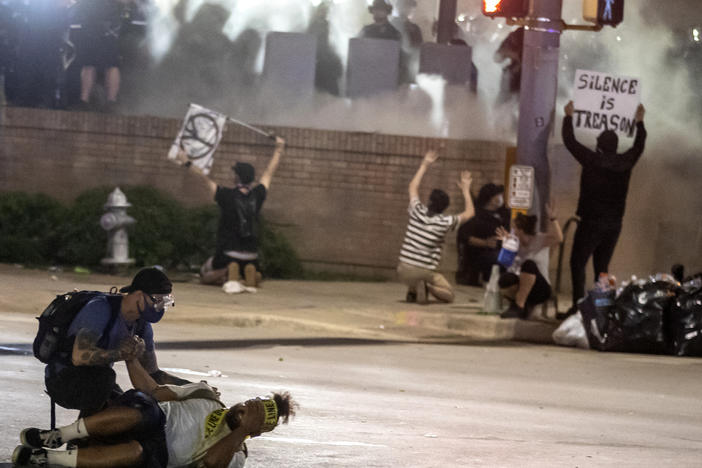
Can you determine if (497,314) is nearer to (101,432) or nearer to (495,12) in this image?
(495,12)

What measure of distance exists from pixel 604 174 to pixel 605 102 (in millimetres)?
804

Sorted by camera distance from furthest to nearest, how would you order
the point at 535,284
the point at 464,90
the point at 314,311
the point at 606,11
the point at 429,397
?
the point at 464,90 < the point at 314,311 < the point at 535,284 < the point at 606,11 < the point at 429,397

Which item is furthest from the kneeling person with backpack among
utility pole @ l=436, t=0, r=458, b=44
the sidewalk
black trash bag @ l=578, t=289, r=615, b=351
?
utility pole @ l=436, t=0, r=458, b=44

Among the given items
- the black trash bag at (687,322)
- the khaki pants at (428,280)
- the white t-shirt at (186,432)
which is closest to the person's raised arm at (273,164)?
the khaki pants at (428,280)

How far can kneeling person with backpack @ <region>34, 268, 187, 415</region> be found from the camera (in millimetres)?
5938

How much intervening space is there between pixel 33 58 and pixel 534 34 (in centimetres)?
830

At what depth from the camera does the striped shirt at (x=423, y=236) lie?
14.3 meters

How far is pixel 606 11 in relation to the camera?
12406 mm

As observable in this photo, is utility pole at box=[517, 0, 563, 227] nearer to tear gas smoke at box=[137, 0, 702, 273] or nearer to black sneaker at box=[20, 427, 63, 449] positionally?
tear gas smoke at box=[137, 0, 702, 273]

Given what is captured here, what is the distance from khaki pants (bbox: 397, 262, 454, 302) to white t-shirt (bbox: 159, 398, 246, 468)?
846 cm

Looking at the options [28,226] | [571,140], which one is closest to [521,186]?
[571,140]

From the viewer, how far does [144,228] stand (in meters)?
16.0

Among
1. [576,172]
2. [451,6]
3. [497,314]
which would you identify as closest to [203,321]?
[497,314]

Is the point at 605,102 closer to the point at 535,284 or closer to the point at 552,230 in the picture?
the point at 552,230
